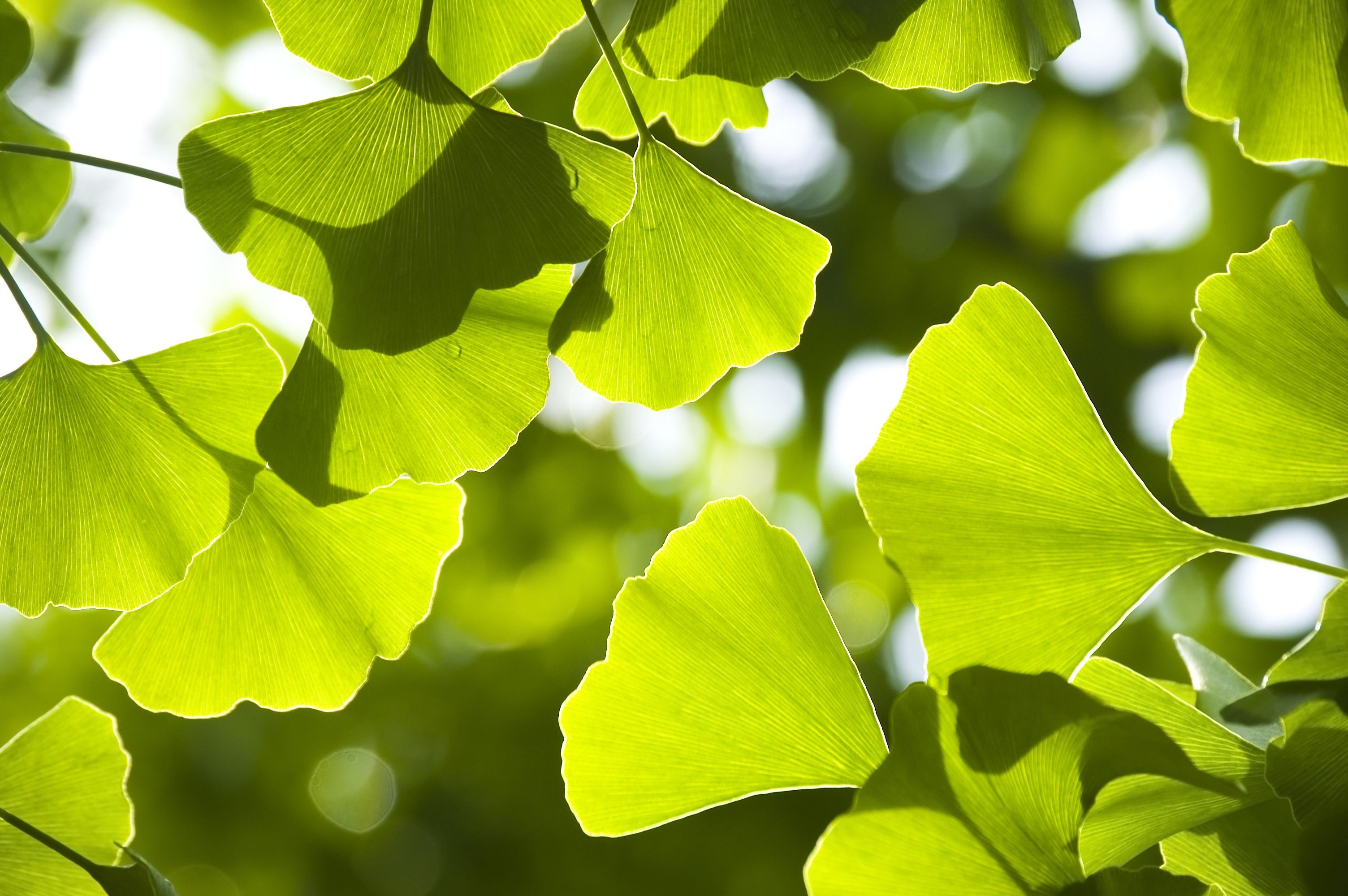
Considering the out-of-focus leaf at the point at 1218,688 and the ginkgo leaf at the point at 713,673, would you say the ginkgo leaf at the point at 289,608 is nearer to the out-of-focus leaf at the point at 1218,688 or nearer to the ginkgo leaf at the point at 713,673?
the ginkgo leaf at the point at 713,673

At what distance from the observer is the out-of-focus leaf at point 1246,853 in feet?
0.89

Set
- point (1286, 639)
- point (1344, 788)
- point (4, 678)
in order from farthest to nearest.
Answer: point (4, 678) < point (1286, 639) < point (1344, 788)

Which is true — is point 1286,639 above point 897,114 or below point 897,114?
below

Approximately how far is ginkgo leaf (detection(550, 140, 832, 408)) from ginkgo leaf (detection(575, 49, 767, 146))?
0.21 ft

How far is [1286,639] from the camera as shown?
1.61 meters

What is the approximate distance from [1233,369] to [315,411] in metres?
0.30

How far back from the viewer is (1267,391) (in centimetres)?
28

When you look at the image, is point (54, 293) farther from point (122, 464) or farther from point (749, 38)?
point (749, 38)

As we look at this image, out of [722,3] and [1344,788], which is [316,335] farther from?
[1344,788]

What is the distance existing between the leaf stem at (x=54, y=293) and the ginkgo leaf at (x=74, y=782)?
14 centimetres

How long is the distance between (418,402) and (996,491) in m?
0.19

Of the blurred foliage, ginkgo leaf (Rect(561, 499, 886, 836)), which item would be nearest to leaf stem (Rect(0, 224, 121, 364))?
ginkgo leaf (Rect(561, 499, 886, 836))

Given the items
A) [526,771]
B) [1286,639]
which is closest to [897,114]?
[1286,639]

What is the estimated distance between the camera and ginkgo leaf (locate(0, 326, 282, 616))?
0.31 metres
